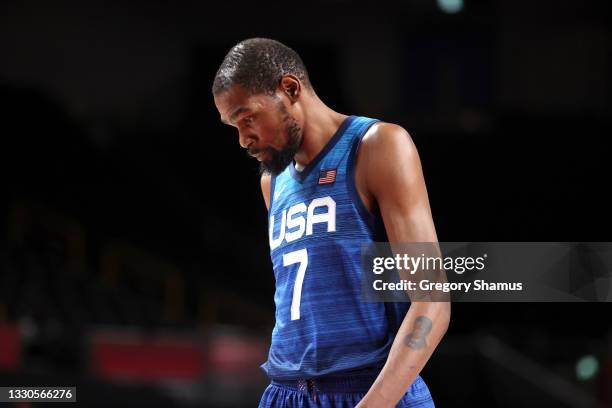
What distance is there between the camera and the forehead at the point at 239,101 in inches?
95.5

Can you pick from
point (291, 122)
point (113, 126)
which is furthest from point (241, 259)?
point (291, 122)

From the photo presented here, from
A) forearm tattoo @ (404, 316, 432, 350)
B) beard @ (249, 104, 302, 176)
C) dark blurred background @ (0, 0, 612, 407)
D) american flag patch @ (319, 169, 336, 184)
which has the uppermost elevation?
dark blurred background @ (0, 0, 612, 407)

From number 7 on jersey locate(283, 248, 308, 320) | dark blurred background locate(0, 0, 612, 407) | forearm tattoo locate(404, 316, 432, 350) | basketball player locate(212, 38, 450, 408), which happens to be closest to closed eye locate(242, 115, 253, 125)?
basketball player locate(212, 38, 450, 408)

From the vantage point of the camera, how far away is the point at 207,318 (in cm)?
1245

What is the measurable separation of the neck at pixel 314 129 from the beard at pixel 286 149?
0.03 meters

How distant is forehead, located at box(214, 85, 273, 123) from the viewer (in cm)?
243

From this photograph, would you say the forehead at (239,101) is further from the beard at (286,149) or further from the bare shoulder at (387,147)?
the bare shoulder at (387,147)

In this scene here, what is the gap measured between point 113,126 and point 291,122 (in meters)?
11.2

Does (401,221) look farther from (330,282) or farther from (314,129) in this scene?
(314,129)

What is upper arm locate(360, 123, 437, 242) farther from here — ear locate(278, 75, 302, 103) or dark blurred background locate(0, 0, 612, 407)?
dark blurred background locate(0, 0, 612, 407)

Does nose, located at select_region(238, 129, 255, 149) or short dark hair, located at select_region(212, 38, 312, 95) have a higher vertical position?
short dark hair, located at select_region(212, 38, 312, 95)

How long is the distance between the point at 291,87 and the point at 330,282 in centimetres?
54

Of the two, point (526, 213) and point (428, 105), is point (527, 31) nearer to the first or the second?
point (428, 105)

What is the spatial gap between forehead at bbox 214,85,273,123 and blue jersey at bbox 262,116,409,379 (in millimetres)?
212
